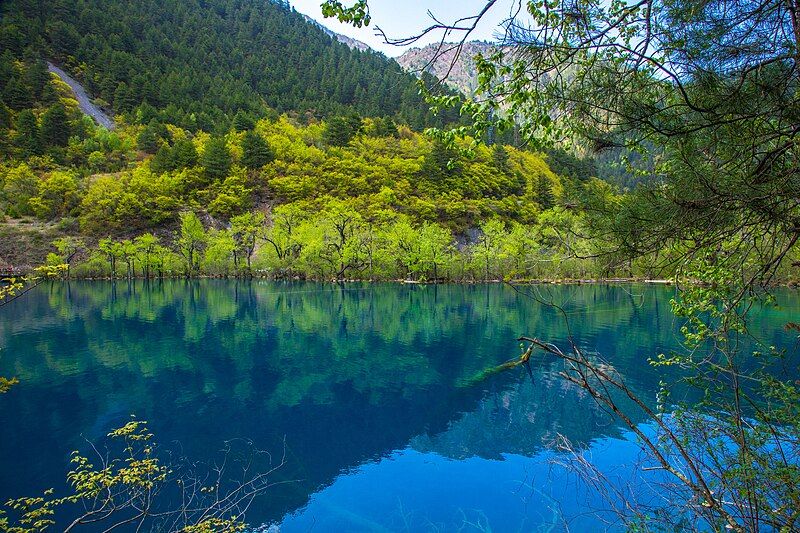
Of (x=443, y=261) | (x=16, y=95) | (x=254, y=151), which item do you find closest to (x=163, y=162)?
(x=254, y=151)

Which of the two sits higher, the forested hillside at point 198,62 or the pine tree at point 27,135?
the forested hillside at point 198,62

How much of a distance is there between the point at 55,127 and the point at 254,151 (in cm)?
3321

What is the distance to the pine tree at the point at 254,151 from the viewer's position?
76375 mm

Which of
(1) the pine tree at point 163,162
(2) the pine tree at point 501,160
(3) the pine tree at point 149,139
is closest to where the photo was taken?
(1) the pine tree at point 163,162

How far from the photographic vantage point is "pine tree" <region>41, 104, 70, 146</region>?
71688 millimetres

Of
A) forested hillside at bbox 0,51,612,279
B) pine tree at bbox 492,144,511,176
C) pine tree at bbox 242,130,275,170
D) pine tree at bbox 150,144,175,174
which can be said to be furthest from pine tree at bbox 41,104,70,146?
pine tree at bbox 492,144,511,176

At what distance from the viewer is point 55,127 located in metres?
73.1

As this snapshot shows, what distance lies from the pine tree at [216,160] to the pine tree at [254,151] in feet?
11.9

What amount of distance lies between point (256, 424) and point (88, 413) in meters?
5.20

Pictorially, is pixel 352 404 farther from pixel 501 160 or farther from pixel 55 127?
pixel 55 127

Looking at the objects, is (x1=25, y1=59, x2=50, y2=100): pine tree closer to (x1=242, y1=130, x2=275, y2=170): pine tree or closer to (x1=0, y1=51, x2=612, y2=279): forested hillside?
→ (x1=0, y1=51, x2=612, y2=279): forested hillside

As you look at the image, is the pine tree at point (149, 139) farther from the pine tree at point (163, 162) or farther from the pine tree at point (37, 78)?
the pine tree at point (37, 78)

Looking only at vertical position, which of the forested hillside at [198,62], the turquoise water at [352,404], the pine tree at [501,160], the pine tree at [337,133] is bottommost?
the turquoise water at [352,404]

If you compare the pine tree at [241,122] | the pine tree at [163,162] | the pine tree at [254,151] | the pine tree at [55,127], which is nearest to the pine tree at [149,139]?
the pine tree at [163,162]
